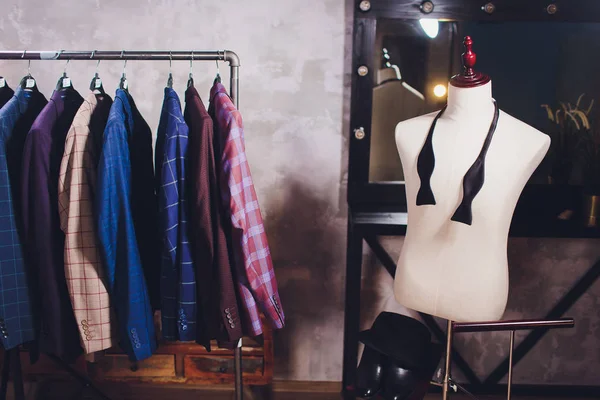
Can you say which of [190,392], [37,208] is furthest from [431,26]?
[190,392]

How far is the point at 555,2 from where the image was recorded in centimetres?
206

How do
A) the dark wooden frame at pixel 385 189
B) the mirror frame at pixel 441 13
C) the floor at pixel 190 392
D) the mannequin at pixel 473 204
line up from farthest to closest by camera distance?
the floor at pixel 190 392
the mirror frame at pixel 441 13
the dark wooden frame at pixel 385 189
the mannequin at pixel 473 204

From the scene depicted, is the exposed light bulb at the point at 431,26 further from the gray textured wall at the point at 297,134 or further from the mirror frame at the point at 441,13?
the gray textured wall at the point at 297,134

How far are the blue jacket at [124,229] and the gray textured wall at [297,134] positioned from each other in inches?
29.3

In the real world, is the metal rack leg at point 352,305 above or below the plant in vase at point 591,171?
below

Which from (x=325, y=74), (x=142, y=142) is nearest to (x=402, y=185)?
(x=325, y=74)

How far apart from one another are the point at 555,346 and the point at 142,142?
208cm

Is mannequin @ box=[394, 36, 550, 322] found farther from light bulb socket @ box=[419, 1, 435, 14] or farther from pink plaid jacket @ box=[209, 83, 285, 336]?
light bulb socket @ box=[419, 1, 435, 14]

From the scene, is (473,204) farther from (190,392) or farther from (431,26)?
(190,392)

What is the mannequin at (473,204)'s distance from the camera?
4.52ft

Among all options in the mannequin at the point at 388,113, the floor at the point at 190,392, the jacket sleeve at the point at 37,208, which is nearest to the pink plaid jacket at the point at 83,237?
the jacket sleeve at the point at 37,208

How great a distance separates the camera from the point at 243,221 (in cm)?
143

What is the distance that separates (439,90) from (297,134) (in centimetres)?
63

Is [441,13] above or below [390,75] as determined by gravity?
above
